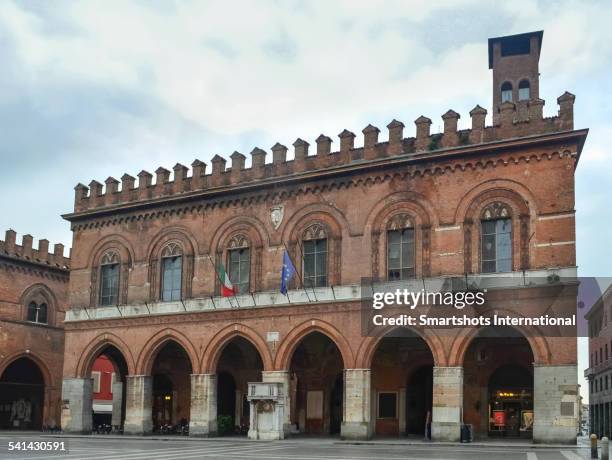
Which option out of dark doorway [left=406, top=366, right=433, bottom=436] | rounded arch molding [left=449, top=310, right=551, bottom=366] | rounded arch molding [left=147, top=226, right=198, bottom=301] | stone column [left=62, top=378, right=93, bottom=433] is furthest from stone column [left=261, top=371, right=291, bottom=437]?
stone column [left=62, top=378, right=93, bottom=433]

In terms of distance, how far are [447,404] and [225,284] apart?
10.0 m

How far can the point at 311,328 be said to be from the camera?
3061cm

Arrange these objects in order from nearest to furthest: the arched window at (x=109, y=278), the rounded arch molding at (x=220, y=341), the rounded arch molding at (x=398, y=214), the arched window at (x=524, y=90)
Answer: the rounded arch molding at (x=398, y=214) < the rounded arch molding at (x=220, y=341) < the arched window at (x=524, y=90) < the arched window at (x=109, y=278)

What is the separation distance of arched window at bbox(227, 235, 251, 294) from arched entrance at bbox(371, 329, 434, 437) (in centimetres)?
607

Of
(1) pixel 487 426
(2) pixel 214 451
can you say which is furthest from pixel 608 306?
(2) pixel 214 451

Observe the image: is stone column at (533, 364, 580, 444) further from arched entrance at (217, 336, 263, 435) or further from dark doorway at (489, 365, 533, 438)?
arched entrance at (217, 336, 263, 435)

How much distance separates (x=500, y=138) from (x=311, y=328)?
9812mm

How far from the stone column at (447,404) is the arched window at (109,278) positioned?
15.8 m

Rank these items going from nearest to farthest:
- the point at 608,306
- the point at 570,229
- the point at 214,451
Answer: the point at 214,451 < the point at 570,229 < the point at 608,306

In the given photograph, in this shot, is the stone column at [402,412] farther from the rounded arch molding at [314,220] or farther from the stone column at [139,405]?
the stone column at [139,405]

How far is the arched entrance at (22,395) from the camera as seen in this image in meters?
43.8

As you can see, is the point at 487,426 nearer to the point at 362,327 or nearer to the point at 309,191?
the point at 362,327

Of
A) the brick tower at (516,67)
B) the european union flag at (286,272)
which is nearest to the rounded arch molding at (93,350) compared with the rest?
the european union flag at (286,272)

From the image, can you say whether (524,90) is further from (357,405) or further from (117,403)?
(117,403)
